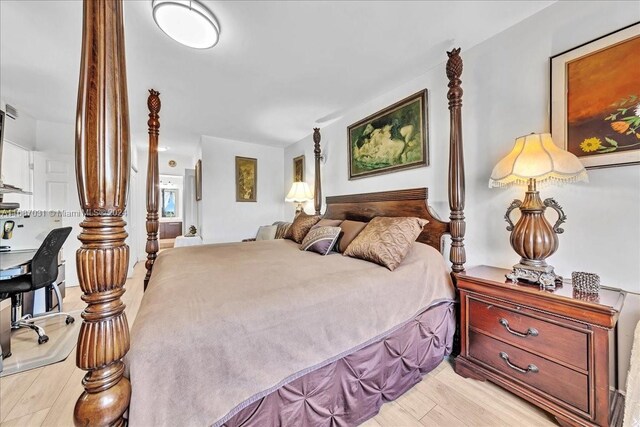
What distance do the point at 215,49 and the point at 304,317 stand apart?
212 cm

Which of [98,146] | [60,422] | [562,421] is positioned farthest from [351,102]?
[60,422]

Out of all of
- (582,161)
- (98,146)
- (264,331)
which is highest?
(582,161)

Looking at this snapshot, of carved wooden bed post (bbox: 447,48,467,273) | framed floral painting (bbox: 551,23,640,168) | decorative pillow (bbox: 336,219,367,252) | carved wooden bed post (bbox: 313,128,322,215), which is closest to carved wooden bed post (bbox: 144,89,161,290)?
decorative pillow (bbox: 336,219,367,252)

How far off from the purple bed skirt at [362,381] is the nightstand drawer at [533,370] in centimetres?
24

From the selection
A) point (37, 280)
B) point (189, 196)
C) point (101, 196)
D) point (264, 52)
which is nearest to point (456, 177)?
point (264, 52)

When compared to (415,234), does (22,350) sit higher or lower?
lower

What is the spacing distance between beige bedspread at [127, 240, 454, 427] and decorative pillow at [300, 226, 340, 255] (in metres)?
0.44

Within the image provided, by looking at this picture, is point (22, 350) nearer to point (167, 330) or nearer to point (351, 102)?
point (167, 330)

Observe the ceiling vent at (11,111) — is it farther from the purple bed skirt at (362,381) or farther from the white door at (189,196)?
the purple bed skirt at (362,381)

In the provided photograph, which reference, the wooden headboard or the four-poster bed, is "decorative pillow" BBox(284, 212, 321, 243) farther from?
the four-poster bed

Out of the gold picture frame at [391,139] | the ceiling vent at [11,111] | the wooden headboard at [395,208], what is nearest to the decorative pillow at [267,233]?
the wooden headboard at [395,208]

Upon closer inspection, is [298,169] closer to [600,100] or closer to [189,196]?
[600,100]

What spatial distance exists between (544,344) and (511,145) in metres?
1.30

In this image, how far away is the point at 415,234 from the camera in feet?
6.15
